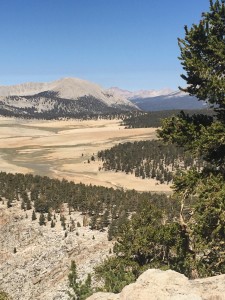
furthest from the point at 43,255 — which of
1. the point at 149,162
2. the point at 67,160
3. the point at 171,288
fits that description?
the point at 67,160

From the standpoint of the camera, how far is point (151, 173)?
9644cm

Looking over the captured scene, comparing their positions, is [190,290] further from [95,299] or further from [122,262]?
[122,262]

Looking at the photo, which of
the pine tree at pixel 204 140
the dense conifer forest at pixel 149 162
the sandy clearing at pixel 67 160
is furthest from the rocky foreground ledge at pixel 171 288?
the dense conifer forest at pixel 149 162

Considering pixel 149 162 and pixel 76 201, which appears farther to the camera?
pixel 149 162

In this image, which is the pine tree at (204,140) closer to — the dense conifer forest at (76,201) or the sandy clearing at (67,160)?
the dense conifer forest at (76,201)

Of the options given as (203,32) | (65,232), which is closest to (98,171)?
(65,232)

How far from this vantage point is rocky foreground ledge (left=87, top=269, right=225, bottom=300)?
469 inches

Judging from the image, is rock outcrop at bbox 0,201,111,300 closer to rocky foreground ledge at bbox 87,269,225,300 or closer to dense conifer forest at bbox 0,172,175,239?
dense conifer forest at bbox 0,172,175,239

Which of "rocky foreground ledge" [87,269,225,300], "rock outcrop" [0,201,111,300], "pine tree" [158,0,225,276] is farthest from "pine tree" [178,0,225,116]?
"rock outcrop" [0,201,111,300]

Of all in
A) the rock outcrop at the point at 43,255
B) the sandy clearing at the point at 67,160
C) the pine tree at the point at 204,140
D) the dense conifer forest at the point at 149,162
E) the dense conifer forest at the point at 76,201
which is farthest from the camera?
the dense conifer forest at the point at 149,162

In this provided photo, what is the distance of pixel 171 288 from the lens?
12.2m

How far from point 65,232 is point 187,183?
1050 inches

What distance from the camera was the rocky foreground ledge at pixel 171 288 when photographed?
11.9 metres

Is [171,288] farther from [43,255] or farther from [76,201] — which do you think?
[76,201]
